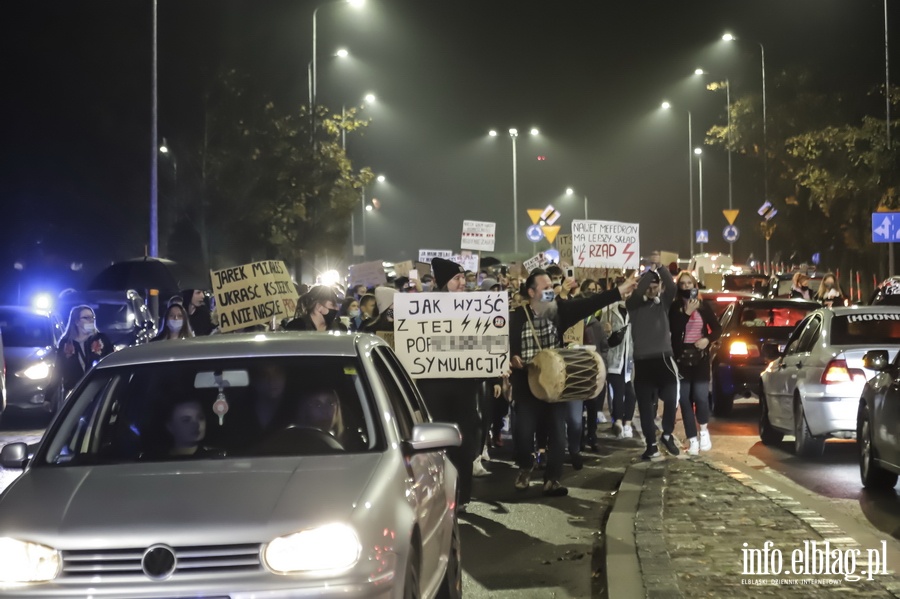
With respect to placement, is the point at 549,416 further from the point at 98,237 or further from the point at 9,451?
the point at 98,237

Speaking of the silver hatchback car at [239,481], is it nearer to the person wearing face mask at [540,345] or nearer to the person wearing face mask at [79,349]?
the person wearing face mask at [540,345]

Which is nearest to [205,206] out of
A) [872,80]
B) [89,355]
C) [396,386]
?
[872,80]

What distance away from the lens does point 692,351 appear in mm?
14750

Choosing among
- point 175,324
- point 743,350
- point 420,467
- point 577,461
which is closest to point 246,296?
point 175,324

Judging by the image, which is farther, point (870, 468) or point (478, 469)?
point (478, 469)

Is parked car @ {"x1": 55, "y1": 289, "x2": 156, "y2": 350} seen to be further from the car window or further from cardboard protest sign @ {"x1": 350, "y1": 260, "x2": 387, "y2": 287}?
the car window

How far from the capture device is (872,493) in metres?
11.5

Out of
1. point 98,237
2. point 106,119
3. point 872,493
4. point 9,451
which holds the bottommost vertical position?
point 872,493

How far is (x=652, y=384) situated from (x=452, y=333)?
114 inches

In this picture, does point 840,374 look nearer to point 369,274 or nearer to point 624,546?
point 624,546

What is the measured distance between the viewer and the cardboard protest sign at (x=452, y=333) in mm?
11695

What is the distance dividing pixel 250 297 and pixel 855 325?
245 inches

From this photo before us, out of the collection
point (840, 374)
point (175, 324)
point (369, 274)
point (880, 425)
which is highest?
point (369, 274)

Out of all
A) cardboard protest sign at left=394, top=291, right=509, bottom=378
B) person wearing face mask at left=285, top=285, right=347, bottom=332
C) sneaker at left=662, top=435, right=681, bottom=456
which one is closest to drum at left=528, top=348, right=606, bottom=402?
cardboard protest sign at left=394, top=291, right=509, bottom=378
